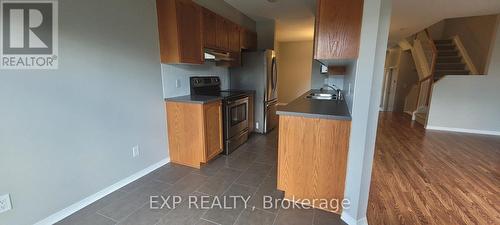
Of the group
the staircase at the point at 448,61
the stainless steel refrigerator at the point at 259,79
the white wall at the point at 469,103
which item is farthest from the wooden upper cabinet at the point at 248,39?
the staircase at the point at 448,61

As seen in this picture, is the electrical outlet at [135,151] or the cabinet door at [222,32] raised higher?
the cabinet door at [222,32]

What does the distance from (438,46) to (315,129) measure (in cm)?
694

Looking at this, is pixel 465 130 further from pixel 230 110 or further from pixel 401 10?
pixel 230 110

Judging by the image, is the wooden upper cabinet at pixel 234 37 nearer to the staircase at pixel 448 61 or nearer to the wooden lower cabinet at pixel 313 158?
the wooden lower cabinet at pixel 313 158

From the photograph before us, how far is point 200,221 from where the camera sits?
174 centimetres

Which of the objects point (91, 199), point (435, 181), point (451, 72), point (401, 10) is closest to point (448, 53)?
point (451, 72)

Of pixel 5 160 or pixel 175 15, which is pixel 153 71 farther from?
pixel 5 160

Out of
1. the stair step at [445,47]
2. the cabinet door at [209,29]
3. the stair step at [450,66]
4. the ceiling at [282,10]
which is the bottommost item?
the stair step at [450,66]

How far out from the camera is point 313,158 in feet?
6.07

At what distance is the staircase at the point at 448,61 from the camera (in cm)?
554

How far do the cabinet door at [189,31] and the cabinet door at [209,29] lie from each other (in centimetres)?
12

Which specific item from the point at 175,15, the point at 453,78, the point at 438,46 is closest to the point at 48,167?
the point at 175,15

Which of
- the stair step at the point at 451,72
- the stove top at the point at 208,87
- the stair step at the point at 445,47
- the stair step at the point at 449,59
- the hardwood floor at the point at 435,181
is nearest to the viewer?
the hardwood floor at the point at 435,181

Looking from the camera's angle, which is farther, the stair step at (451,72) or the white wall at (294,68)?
the white wall at (294,68)
